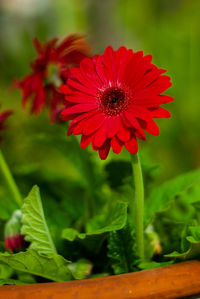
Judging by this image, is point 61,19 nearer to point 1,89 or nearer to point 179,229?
point 1,89

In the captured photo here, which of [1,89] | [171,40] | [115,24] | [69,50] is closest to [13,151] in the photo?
[1,89]

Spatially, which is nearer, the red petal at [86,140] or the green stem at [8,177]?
the red petal at [86,140]

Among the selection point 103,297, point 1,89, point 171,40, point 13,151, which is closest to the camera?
point 103,297

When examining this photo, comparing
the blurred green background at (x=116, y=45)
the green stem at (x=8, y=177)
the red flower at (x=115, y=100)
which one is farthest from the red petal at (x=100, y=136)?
the blurred green background at (x=116, y=45)

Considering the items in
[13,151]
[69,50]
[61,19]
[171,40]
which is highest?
[61,19]

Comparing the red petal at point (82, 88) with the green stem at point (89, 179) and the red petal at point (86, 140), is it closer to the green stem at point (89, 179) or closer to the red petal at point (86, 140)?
Result: the red petal at point (86, 140)

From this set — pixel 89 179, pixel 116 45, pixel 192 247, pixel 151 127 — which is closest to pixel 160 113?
pixel 151 127

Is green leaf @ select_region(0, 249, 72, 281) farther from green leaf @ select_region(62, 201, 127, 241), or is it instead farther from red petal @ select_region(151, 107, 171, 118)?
red petal @ select_region(151, 107, 171, 118)
